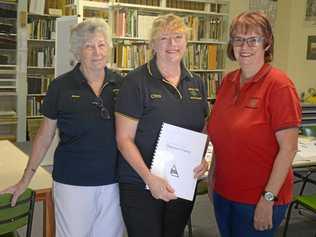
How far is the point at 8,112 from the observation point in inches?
254

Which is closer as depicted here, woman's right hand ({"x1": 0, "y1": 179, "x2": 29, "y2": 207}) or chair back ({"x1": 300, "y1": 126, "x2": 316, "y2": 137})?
woman's right hand ({"x1": 0, "y1": 179, "x2": 29, "y2": 207})

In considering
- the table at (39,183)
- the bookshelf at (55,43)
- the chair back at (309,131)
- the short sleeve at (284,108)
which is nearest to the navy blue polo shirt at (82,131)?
the table at (39,183)

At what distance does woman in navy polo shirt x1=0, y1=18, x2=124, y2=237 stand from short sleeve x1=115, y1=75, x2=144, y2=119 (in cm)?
18

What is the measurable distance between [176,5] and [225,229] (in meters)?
4.45

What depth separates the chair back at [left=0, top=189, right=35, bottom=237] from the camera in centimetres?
197

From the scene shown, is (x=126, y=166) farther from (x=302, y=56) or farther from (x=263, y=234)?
(x=302, y=56)

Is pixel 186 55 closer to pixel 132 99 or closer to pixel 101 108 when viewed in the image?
pixel 101 108

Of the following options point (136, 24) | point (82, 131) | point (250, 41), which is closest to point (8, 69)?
point (136, 24)

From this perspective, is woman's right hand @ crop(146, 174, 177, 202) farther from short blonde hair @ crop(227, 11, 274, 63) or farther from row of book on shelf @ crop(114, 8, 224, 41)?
row of book on shelf @ crop(114, 8, 224, 41)

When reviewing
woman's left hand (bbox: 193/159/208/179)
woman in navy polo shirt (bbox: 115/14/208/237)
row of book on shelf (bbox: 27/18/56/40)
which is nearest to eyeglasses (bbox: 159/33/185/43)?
woman in navy polo shirt (bbox: 115/14/208/237)

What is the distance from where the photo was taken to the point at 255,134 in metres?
1.79

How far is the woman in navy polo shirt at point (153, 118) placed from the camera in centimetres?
185

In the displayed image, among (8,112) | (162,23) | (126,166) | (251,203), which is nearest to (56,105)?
(126,166)

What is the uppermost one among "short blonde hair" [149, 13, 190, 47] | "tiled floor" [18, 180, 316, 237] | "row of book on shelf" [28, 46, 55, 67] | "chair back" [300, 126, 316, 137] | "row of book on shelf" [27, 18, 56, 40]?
"row of book on shelf" [27, 18, 56, 40]
